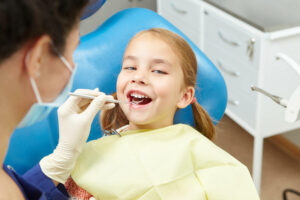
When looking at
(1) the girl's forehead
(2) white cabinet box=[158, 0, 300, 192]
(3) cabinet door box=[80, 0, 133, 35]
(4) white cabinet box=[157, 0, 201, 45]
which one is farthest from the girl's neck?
(3) cabinet door box=[80, 0, 133, 35]

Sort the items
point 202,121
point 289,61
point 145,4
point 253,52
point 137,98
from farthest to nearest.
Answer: point 145,4 < point 253,52 < point 289,61 < point 202,121 < point 137,98

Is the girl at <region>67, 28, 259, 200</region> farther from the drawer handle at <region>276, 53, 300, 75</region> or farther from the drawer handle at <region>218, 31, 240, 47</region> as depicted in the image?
the drawer handle at <region>218, 31, 240, 47</region>

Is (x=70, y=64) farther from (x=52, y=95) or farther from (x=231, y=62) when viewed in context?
(x=231, y=62)

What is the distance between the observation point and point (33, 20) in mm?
673

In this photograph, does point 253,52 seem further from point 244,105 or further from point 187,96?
point 187,96

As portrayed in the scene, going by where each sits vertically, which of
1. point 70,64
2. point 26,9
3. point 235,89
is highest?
point 26,9

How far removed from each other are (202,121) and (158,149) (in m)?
0.23

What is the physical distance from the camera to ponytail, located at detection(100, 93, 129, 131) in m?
1.48

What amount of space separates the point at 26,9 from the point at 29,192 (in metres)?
0.59

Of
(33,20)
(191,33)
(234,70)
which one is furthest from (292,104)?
(191,33)

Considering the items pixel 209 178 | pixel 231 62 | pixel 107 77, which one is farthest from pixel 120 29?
pixel 231 62

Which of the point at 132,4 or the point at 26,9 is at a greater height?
the point at 26,9

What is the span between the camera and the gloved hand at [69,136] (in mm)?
1207

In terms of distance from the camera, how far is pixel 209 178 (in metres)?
1.23
